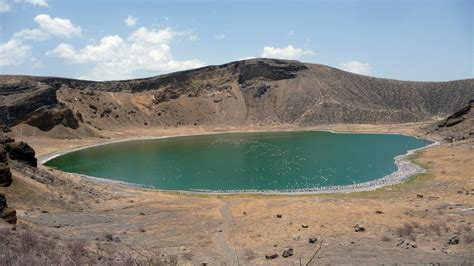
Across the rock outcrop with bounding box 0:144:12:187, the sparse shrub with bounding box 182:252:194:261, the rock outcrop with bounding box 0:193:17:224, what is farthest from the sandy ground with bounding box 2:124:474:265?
the rock outcrop with bounding box 0:193:17:224

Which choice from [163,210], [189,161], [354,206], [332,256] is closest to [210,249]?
[332,256]

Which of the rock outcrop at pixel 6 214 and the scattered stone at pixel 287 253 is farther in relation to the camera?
the scattered stone at pixel 287 253

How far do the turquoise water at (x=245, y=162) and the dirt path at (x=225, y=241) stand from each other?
64.2 ft

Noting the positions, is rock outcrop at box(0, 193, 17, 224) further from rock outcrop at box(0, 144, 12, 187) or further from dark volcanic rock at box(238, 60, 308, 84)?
dark volcanic rock at box(238, 60, 308, 84)

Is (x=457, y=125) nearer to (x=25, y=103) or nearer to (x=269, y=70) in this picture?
(x=269, y=70)

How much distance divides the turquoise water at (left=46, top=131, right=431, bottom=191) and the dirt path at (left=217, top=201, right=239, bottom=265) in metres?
19.6

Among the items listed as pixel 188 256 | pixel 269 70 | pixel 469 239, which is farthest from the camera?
pixel 269 70

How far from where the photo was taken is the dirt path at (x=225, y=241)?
24231mm

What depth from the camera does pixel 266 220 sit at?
34.2 m

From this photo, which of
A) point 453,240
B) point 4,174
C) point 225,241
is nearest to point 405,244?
point 453,240

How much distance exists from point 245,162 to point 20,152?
42148 mm

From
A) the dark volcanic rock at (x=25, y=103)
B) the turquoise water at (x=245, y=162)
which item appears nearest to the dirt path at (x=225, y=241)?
the turquoise water at (x=245, y=162)

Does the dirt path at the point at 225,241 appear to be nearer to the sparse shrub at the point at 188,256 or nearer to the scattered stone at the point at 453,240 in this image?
the sparse shrub at the point at 188,256

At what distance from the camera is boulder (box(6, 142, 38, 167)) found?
43938 millimetres
